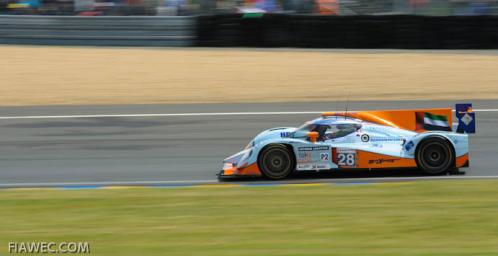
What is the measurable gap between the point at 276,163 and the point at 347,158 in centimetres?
88

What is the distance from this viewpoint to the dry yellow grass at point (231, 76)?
1727 centimetres

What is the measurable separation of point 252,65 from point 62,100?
18.1 ft

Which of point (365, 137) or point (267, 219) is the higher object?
point (365, 137)

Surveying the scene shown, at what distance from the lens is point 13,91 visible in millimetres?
18281

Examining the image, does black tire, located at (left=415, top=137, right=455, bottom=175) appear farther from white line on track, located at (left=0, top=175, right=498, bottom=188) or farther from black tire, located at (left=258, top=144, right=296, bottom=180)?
black tire, located at (left=258, top=144, right=296, bottom=180)

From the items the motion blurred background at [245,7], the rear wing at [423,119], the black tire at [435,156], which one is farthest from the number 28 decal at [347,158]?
the motion blurred background at [245,7]

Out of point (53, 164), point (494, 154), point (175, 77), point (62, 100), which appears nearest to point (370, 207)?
point (494, 154)

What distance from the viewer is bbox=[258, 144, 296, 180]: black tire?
10.0 metres

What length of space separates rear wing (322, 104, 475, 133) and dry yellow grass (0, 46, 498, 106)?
6443 mm

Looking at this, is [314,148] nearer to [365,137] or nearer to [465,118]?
[365,137]

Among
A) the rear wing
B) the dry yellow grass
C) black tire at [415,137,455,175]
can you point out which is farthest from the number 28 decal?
the dry yellow grass

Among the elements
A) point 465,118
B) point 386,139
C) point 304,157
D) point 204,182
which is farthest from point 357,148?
point 204,182

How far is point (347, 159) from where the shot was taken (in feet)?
32.5

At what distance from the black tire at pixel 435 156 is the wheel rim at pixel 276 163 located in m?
1.61
